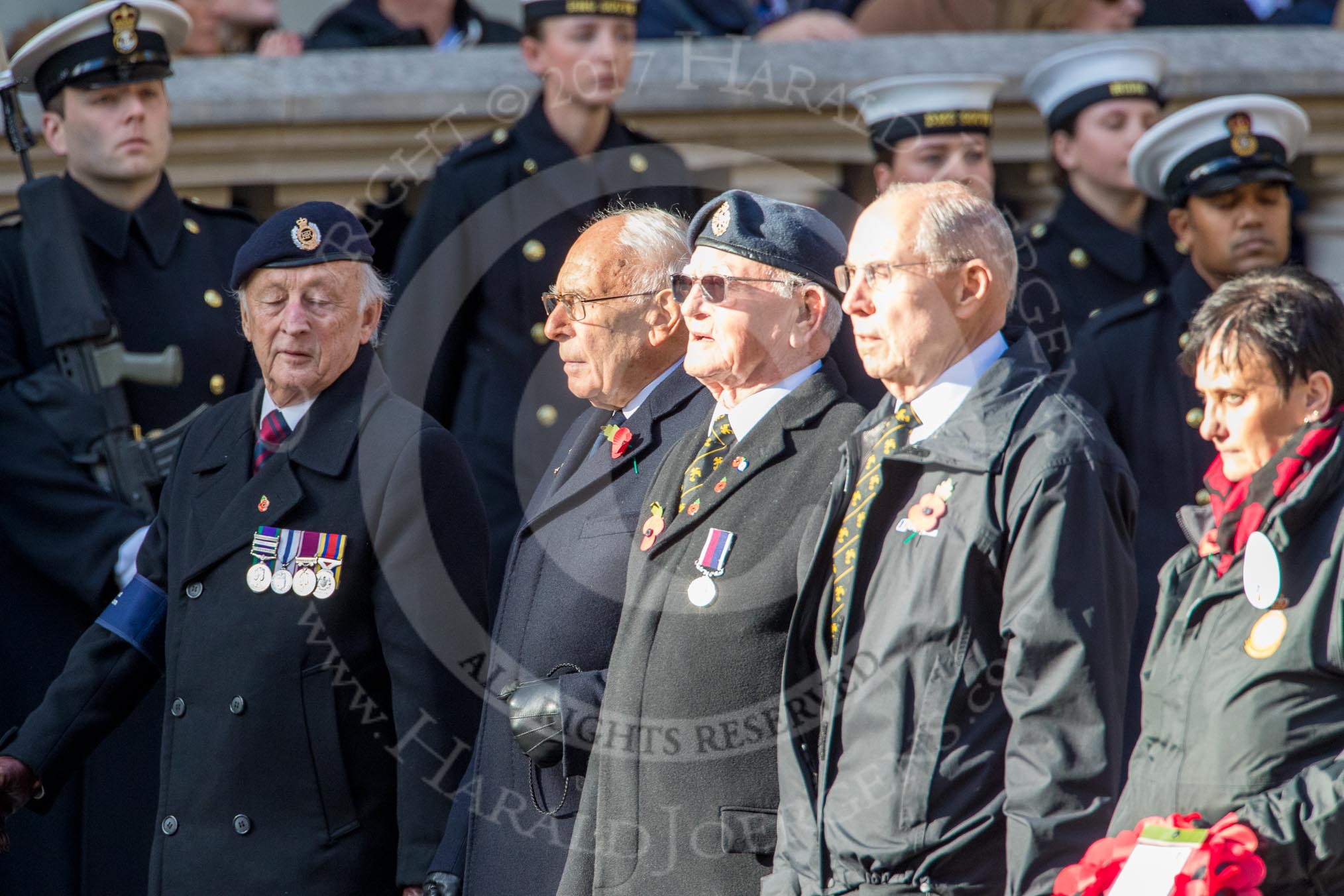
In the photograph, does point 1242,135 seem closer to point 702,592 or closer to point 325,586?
point 702,592

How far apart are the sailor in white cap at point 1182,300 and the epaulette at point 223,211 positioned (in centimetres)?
244

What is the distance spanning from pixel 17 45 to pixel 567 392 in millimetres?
2107

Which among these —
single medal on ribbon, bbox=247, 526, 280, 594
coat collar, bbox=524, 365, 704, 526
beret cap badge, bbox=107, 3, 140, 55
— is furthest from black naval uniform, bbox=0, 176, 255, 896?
coat collar, bbox=524, 365, 704, 526

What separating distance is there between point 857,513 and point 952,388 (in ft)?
0.90

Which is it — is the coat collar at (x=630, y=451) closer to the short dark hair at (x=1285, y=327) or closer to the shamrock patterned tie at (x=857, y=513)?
the shamrock patterned tie at (x=857, y=513)

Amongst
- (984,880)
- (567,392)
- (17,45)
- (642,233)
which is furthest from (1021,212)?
(984,880)

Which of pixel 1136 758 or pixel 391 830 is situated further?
pixel 391 830

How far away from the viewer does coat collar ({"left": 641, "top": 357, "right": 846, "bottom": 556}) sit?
3.95m

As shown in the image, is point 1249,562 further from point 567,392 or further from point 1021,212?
point 1021,212

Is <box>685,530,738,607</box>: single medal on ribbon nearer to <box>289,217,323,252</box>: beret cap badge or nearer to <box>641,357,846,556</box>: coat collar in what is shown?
<box>641,357,846,556</box>: coat collar

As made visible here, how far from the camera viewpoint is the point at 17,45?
6582 millimetres

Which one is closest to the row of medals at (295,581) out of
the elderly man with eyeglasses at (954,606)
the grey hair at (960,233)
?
the elderly man with eyeglasses at (954,606)

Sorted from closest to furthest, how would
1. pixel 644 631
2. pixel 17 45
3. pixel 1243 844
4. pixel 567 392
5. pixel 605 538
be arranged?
pixel 1243 844, pixel 644 631, pixel 605 538, pixel 567 392, pixel 17 45

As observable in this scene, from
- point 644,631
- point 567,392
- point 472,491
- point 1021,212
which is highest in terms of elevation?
point 1021,212
